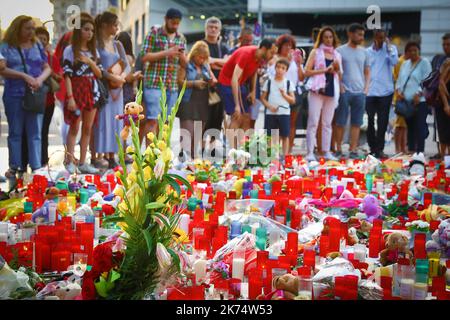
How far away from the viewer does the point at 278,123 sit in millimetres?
7934

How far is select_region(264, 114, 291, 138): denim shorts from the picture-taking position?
25.9ft

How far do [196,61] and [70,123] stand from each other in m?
1.46

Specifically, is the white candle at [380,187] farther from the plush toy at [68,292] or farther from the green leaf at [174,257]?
the plush toy at [68,292]

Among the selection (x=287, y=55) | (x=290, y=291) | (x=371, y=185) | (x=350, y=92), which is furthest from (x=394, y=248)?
(x=350, y=92)

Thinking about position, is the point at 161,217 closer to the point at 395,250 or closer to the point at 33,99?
the point at 395,250

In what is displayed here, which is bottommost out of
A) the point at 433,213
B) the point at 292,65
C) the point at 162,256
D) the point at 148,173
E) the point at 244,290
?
the point at 244,290

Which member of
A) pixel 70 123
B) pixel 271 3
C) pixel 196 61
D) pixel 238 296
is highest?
pixel 271 3

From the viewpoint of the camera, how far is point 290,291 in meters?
3.21

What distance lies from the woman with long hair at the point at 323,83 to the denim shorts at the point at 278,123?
424mm

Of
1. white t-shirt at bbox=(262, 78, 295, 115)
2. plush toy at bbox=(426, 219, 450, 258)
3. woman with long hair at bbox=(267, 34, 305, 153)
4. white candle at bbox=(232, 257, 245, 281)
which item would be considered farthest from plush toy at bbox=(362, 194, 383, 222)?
woman with long hair at bbox=(267, 34, 305, 153)

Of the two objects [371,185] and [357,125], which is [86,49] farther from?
[357,125]

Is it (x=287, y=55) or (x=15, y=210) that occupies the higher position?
(x=287, y=55)

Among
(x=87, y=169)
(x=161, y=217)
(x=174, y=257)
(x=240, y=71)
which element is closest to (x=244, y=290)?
(x=174, y=257)

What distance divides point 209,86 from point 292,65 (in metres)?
1.03
